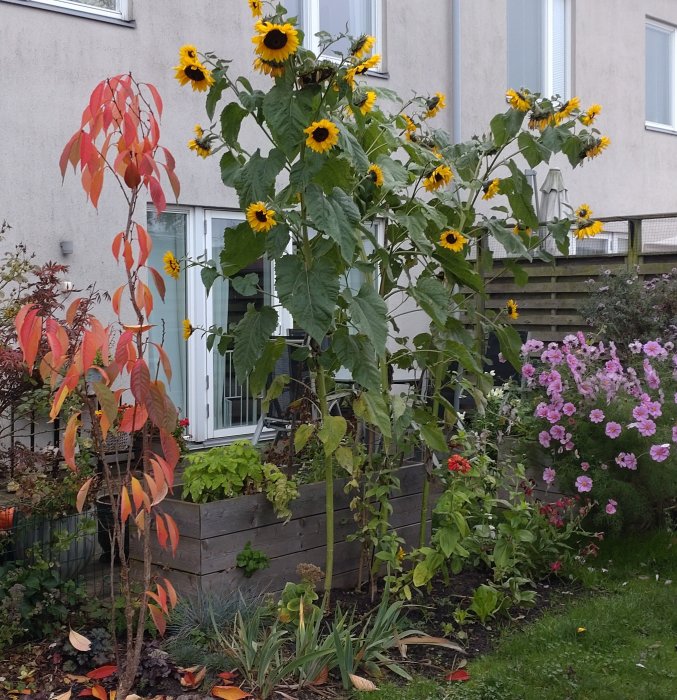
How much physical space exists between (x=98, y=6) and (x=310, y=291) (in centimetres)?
448

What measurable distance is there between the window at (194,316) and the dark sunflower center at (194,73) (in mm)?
3955

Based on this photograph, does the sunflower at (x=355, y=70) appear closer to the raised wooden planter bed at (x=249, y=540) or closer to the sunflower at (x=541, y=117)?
the sunflower at (x=541, y=117)

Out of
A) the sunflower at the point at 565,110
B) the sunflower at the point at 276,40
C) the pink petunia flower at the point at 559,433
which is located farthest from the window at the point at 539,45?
the sunflower at the point at 276,40

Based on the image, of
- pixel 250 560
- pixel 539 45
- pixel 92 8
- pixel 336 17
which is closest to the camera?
pixel 250 560

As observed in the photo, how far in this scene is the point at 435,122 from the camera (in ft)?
31.5

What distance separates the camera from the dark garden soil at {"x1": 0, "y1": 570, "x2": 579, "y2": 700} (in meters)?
3.39

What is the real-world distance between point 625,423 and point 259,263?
13.4ft

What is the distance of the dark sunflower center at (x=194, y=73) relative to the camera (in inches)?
137

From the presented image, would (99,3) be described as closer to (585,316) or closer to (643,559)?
(585,316)

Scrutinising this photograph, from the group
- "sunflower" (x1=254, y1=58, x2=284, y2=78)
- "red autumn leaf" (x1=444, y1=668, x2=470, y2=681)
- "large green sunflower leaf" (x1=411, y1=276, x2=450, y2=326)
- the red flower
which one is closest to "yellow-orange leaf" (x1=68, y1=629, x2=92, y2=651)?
"red autumn leaf" (x1=444, y1=668, x2=470, y2=681)

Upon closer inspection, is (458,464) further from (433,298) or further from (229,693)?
(229,693)

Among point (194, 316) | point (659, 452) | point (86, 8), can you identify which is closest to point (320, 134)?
point (659, 452)

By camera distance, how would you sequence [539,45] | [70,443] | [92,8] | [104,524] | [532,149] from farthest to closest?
[539,45], [92,8], [104,524], [532,149], [70,443]

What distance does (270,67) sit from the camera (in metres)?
3.43
